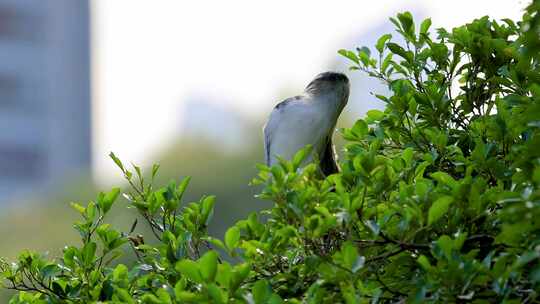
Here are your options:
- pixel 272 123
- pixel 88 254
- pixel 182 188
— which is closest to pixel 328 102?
pixel 272 123

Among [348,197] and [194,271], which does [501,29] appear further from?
[194,271]

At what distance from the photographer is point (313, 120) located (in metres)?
5.18

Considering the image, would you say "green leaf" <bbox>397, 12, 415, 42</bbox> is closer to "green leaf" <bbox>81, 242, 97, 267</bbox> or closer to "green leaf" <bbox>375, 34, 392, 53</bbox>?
"green leaf" <bbox>375, 34, 392, 53</bbox>

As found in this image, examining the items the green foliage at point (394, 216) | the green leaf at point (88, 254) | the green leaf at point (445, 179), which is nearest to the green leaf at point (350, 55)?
the green foliage at point (394, 216)

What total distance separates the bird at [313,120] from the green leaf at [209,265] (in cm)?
211

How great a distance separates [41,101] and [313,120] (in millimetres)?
57125

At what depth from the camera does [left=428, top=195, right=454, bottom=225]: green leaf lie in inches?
125

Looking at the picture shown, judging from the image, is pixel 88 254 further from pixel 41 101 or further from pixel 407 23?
pixel 41 101

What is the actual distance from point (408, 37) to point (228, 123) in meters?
46.0

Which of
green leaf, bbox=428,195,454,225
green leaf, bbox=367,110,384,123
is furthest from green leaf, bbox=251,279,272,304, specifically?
green leaf, bbox=367,110,384,123

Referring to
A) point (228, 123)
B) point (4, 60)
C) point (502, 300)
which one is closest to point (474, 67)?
point (502, 300)

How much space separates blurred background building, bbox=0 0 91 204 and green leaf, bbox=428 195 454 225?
191ft

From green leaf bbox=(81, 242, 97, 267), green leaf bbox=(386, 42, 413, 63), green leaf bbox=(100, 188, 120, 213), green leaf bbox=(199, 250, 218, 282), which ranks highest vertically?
green leaf bbox=(386, 42, 413, 63)

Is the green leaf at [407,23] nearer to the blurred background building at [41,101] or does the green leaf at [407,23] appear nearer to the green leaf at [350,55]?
the green leaf at [350,55]
